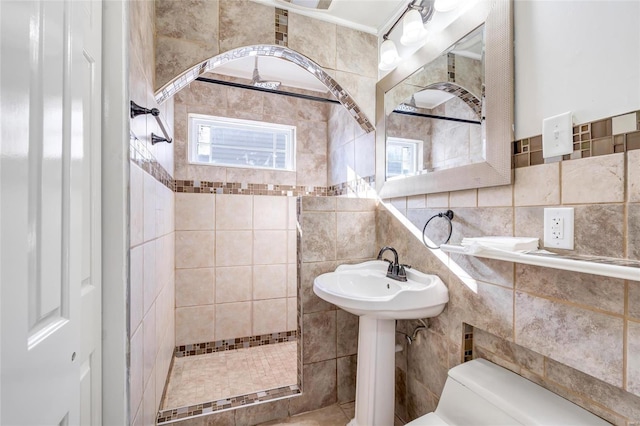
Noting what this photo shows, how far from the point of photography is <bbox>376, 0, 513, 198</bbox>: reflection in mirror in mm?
1103

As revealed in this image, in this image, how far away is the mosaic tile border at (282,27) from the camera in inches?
66.6

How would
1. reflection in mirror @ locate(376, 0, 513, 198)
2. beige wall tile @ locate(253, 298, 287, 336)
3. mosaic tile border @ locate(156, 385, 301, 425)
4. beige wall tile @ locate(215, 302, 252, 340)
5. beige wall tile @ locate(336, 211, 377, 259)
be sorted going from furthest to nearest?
beige wall tile @ locate(253, 298, 287, 336)
beige wall tile @ locate(215, 302, 252, 340)
beige wall tile @ locate(336, 211, 377, 259)
mosaic tile border @ locate(156, 385, 301, 425)
reflection in mirror @ locate(376, 0, 513, 198)

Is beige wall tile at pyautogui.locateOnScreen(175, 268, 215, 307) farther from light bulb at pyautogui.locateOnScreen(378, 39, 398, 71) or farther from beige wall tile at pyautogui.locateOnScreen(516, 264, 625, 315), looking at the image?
beige wall tile at pyautogui.locateOnScreen(516, 264, 625, 315)

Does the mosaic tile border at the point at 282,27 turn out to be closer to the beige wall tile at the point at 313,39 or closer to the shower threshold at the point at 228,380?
the beige wall tile at the point at 313,39

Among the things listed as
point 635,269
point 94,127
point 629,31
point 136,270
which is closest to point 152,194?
point 136,270

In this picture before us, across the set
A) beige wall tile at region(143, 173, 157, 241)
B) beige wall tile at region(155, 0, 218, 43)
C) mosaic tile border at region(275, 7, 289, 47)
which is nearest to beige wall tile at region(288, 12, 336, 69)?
mosaic tile border at region(275, 7, 289, 47)

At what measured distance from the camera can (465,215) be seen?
1.28 metres

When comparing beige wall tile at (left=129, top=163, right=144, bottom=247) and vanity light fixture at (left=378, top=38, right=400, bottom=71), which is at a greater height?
vanity light fixture at (left=378, top=38, right=400, bottom=71)

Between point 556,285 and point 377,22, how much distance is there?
1.87 meters

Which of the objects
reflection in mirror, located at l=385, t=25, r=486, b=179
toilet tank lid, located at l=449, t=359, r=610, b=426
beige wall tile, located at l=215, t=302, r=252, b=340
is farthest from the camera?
beige wall tile, located at l=215, t=302, r=252, b=340

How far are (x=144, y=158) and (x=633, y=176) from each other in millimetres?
1716

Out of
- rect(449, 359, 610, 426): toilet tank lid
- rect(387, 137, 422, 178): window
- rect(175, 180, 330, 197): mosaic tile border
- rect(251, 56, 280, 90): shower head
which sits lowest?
rect(449, 359, 610, 426): toilet tank lid

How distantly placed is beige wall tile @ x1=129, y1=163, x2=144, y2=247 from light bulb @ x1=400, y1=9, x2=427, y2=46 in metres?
1.48

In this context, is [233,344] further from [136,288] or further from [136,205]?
[136,205]
